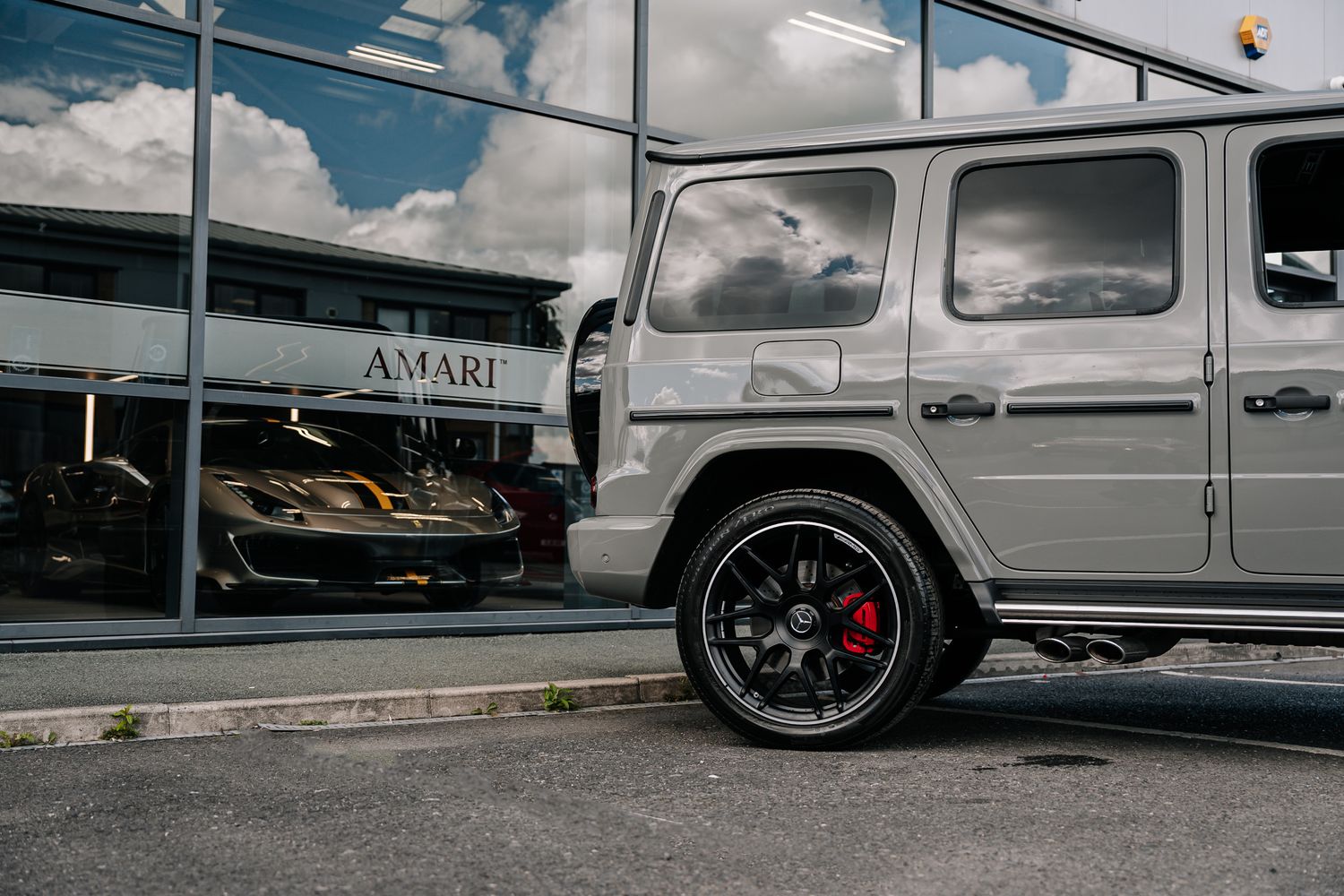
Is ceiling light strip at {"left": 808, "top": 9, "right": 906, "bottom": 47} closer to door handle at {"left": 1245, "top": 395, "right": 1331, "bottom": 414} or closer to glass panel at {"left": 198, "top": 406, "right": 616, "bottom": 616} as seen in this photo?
glass panel at {"left": 198, "top": 406, "right": 616, "bottom": 616}

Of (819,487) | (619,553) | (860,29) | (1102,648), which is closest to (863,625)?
(819,487)

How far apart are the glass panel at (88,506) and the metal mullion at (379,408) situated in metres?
0.35

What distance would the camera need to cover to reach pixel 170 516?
25.2 ft

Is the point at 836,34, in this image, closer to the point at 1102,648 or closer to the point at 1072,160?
the point at 1072,160

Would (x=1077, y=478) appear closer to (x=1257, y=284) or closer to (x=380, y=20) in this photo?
(x=1257, y=284)

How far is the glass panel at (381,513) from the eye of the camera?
25.8 ft

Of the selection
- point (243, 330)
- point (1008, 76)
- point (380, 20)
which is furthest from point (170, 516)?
point (1008, 76)

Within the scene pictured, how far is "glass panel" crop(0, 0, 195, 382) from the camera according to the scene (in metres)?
7.33

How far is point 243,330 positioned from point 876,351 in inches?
179

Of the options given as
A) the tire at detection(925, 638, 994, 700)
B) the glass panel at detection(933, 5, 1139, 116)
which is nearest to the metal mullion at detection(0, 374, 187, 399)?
the tire at detection(925, 638, 994, 700)

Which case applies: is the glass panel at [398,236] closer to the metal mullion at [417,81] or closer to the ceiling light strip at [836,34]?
the metal mullion at [417,81]

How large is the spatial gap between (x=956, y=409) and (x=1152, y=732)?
64.2 inches

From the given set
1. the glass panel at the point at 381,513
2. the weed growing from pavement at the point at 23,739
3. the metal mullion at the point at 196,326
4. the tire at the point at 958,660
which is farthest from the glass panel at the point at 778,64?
the weed growing from pavement at the point at 23,739

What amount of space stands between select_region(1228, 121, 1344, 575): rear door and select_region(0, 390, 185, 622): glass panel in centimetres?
574
